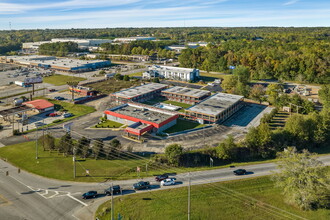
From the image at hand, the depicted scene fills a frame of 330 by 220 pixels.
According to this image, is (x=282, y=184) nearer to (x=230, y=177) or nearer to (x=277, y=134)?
(x=230, y=177)

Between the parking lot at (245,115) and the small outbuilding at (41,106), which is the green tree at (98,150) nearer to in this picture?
the parking lot at (245,115)

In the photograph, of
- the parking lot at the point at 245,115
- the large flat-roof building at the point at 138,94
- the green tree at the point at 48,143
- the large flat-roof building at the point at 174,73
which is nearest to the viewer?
the green tree at the point at 48,143

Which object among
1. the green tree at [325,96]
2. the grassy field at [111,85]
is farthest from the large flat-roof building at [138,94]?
the green tree at [325,96]

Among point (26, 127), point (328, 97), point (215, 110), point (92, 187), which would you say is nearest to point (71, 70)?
point (26, 127)

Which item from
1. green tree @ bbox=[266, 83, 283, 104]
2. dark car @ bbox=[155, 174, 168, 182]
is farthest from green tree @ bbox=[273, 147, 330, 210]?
green tree @ bbox=[266, 83, 283, 104]

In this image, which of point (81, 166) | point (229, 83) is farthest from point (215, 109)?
point (81, 166)

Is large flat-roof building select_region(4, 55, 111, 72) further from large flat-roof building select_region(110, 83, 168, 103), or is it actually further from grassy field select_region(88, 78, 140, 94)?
large flat-roof building select_region(110, 83, 168, 103)
